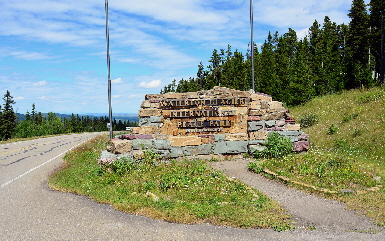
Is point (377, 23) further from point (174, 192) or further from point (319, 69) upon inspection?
point (174, 192)

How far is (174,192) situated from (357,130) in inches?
490

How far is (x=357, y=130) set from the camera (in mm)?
16547

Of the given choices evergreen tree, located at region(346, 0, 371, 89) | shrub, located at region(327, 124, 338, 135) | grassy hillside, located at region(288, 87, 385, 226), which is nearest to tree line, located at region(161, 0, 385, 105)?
evergreen tree, located at region(346, 0, 371, 89)

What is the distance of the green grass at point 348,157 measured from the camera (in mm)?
8250

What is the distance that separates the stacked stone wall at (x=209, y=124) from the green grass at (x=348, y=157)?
57.2 inches

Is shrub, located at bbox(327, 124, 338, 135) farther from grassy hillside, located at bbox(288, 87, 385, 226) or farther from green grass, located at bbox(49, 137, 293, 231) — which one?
green grass, located at bbox(49, 137, 293, 231)

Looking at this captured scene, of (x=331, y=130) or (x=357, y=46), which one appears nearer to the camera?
(x=331, y=130)

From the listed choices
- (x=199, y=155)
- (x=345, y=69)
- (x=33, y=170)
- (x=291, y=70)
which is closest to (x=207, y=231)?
(x=199, y=155)

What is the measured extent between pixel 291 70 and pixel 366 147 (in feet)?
95.5

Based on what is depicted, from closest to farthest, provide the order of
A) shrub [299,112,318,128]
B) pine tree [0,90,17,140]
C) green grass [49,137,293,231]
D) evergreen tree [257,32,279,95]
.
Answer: green grass [49,137,293,231] < shrub [299,112,318,128] < evergreen tree [257,32,279,95] < pine tree [0,90,17,140]

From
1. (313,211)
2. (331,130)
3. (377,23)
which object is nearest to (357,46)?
(377,23)

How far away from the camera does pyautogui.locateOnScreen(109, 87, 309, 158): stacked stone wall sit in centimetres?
1248

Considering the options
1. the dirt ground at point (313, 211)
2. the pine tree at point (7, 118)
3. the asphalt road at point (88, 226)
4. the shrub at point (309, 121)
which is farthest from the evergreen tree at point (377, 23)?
the pine tree at point (7, 118)

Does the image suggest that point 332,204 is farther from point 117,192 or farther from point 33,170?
point 33,170
